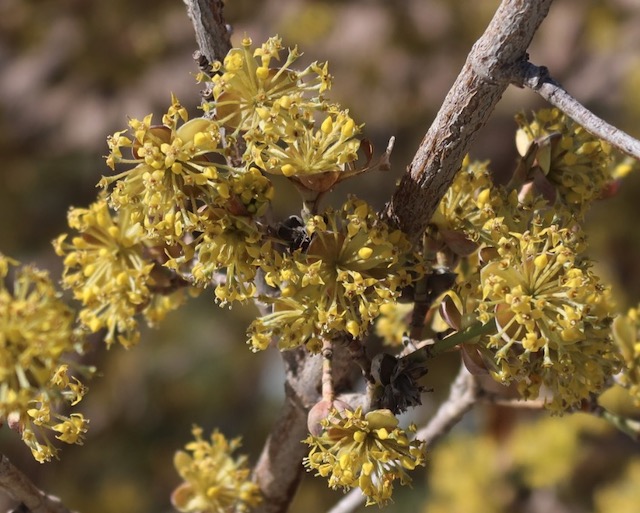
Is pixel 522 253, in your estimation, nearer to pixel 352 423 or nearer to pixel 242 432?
pixel 352 423

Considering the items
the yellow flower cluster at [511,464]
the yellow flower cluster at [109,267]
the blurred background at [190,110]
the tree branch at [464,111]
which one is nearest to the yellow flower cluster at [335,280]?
A: the tree branch at [464,111]

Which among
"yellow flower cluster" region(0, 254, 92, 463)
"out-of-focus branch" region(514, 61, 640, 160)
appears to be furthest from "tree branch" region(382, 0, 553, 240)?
"yellow flower cluster" region(0, 254, 92, 463)

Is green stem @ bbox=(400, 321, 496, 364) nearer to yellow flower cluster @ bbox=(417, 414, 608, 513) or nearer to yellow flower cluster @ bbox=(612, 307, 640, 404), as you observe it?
yellow flower cluster @ bbox=(612, 307, 640, 404)

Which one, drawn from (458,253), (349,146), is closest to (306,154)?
(349,146)

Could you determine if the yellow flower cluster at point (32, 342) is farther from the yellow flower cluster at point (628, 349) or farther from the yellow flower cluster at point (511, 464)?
the yellow flower cluster at point (511, 464)

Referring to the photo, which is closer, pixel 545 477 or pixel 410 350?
pixel 410 350
